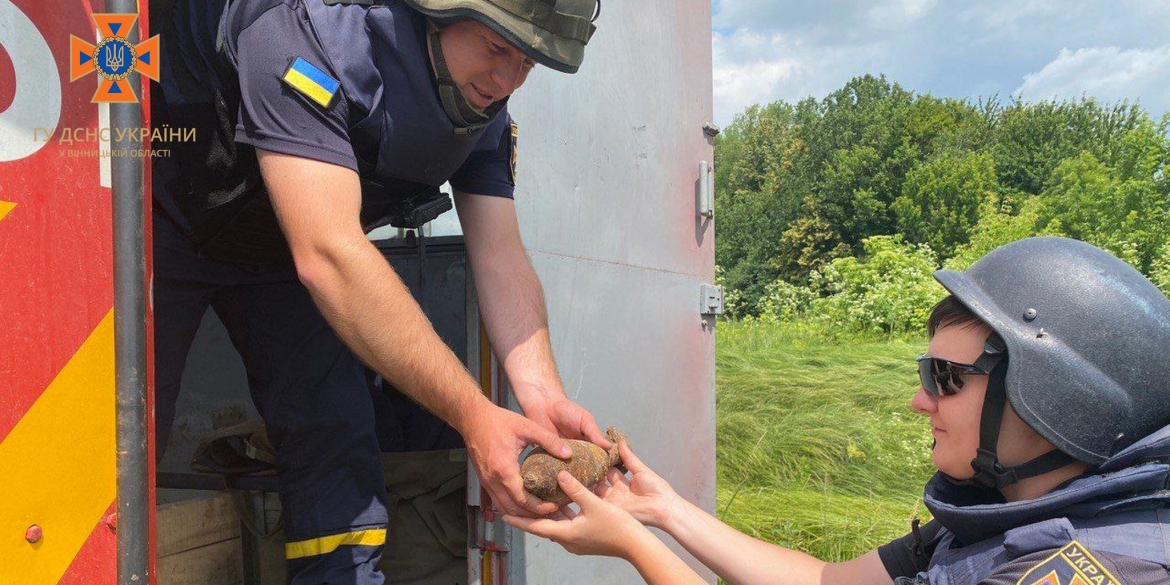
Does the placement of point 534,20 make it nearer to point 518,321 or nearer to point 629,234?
A: point 518,321

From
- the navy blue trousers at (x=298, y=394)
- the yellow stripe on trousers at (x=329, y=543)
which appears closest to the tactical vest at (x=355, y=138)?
the navy blue trousers at (x=298, y=394)

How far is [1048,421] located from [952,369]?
0.60 feet

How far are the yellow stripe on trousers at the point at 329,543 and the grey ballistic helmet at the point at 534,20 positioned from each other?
1211 millimetres

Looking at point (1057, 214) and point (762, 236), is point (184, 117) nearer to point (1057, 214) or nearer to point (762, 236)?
point (1057, 214)

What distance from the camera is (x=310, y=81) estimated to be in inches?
65.9

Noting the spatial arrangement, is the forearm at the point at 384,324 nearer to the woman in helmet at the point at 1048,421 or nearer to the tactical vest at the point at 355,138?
the tactical vest at the point at 355,138

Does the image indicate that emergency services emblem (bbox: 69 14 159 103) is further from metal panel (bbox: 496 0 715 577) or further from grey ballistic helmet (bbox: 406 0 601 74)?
metal panel (bbox: 496 0 715 577)

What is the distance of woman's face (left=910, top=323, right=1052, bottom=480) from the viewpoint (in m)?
1.53

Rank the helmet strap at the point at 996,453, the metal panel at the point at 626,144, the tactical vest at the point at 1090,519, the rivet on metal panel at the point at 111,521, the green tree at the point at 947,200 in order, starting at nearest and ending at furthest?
the rivet on metal panel at the point at 111,521, the tactical vest at the point at 1090,519, the helmet strap at the point at 996,453, the metal panel at the point at 626,144, the green tree at the point at 947,200

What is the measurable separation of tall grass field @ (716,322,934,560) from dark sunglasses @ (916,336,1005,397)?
147 inches

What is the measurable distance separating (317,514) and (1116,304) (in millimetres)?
1764

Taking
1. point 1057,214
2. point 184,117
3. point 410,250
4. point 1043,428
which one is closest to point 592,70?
point 184,117

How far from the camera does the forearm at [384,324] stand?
1679 mm

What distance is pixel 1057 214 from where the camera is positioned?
74.4 feet
